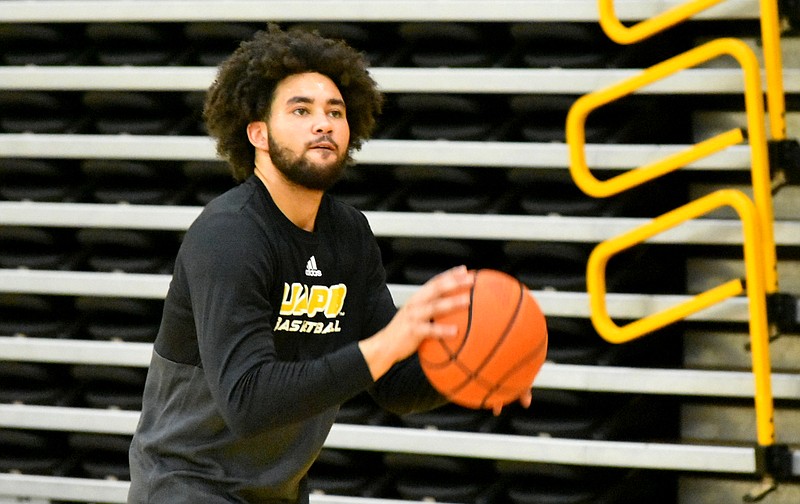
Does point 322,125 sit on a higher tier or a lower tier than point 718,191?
higher

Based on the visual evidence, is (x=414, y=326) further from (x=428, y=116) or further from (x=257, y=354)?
(x=428, y=116)

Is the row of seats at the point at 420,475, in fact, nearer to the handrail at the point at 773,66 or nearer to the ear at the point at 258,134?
the handrail at the point at 773,66

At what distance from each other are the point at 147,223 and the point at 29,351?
0.73 metres

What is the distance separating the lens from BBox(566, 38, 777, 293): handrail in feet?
14.3

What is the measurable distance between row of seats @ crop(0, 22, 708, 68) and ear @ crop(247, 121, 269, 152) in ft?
6.61

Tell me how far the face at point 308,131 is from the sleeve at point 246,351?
244 mm

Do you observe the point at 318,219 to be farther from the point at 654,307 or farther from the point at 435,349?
the point at 654,307

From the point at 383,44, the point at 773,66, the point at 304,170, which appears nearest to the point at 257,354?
the point at 304,170

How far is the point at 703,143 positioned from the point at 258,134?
195 centimetres

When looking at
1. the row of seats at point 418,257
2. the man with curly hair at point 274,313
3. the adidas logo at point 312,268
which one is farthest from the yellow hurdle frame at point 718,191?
the adidas logo at point 312,268

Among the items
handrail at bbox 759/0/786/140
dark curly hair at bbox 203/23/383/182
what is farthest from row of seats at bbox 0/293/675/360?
dark curly hair at bbox 203/23/383/182

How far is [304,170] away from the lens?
2914 millimetres

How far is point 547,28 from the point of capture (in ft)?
16.0

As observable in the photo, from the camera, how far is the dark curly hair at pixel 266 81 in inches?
124
